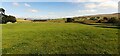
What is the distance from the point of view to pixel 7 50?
2167 centimetres

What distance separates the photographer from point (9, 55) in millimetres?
19953

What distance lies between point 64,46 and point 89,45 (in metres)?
3.00

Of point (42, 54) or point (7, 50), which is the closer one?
point (42, 54)

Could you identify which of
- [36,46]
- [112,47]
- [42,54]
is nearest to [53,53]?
[42,54]

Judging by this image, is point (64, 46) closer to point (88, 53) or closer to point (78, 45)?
point (78, 45)

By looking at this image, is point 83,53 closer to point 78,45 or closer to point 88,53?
point 88,53

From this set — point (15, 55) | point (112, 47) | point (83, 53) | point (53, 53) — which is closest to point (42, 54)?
point (53, 53)

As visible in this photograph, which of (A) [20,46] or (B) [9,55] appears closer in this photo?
(B) [9,55]

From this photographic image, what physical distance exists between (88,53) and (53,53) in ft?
11.8

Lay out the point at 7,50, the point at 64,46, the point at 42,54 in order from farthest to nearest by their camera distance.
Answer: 1. the point at 64,46
2. the point at 7,50
3. the point at 42,54

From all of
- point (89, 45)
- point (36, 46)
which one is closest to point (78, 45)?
point (89, 45)

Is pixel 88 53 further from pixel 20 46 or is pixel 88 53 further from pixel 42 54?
pixel 20 46

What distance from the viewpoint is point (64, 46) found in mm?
23141

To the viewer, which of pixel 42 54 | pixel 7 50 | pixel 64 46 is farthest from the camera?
pixel 64 46
